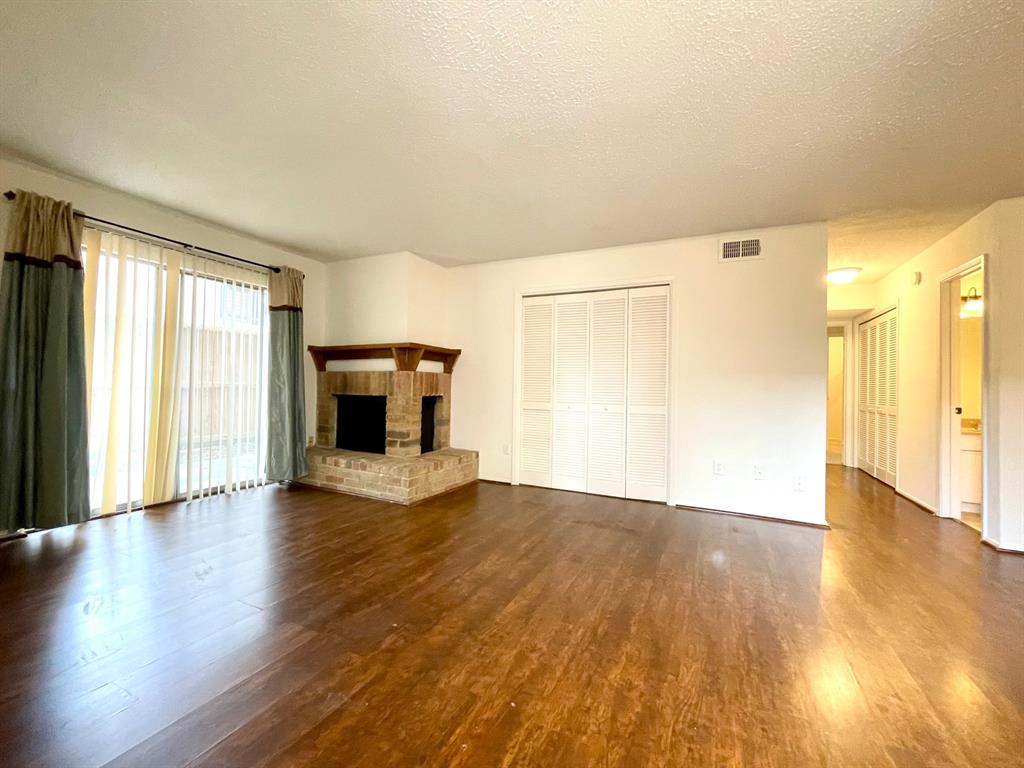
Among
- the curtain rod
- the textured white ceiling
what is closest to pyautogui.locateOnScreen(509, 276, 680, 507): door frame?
the textured white ceiling

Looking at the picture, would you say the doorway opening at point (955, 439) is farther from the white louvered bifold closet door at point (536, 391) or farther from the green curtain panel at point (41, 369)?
the green curtain panel at point (41, 369)

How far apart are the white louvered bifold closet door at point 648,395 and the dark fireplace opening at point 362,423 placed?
8.80 feet

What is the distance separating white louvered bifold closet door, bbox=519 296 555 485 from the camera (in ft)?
15.0

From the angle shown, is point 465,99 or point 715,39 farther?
point 465,99

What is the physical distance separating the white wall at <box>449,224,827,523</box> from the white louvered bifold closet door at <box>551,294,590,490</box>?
27 cm

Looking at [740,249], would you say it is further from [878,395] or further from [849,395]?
[849,395]

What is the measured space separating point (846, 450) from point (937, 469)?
8.43ft

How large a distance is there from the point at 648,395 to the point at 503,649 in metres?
2.93

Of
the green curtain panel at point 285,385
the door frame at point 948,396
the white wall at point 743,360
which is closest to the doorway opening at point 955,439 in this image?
the door frame at point 948,396

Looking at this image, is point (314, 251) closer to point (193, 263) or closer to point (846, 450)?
point (193, 263)

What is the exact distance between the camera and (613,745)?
1267mm

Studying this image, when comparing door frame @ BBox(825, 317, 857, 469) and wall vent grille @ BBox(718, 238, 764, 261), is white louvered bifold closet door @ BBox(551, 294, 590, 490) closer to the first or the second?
wall vent grille @ BBox(718, 238, 764, 261)

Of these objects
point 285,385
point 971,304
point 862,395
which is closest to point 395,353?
point 285,385

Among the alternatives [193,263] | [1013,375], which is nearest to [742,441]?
[1013,375]
